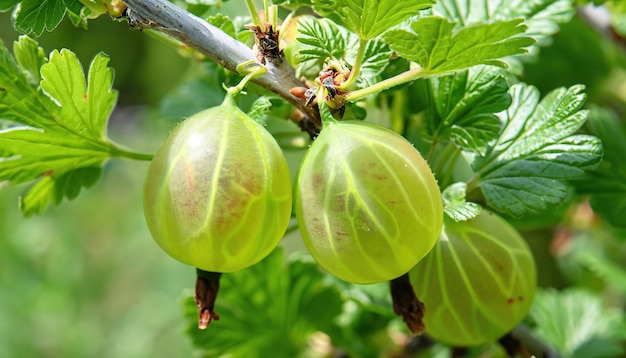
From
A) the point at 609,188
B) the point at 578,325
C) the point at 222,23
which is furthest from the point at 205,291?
the point at 578,325

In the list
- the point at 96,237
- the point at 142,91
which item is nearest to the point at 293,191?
the point at 96,237

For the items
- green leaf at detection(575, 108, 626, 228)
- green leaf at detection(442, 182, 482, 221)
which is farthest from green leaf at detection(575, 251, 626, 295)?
green leaf at detection(442, 182, 482, 221)

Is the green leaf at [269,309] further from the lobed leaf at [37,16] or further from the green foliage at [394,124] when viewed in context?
A: the lobed leaf at [37,16]

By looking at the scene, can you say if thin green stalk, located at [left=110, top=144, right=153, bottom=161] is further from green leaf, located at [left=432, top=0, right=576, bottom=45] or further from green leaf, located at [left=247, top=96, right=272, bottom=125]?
green leaf, located at [left=432, top=0, right=576, bottom=45]

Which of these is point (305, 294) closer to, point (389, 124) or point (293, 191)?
point (389, 124)

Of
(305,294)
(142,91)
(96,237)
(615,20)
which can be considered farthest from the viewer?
(142,91)

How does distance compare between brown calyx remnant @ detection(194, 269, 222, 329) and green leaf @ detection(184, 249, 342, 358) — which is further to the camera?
green leaf @ detection(184, 249, 342, 358)

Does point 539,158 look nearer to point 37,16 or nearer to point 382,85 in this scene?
point 382,85

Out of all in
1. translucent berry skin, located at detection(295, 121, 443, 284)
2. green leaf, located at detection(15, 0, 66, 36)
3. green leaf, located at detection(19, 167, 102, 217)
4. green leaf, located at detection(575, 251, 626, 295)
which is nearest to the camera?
translucent berry skin, located at detection(295, 121, 443, 284)
